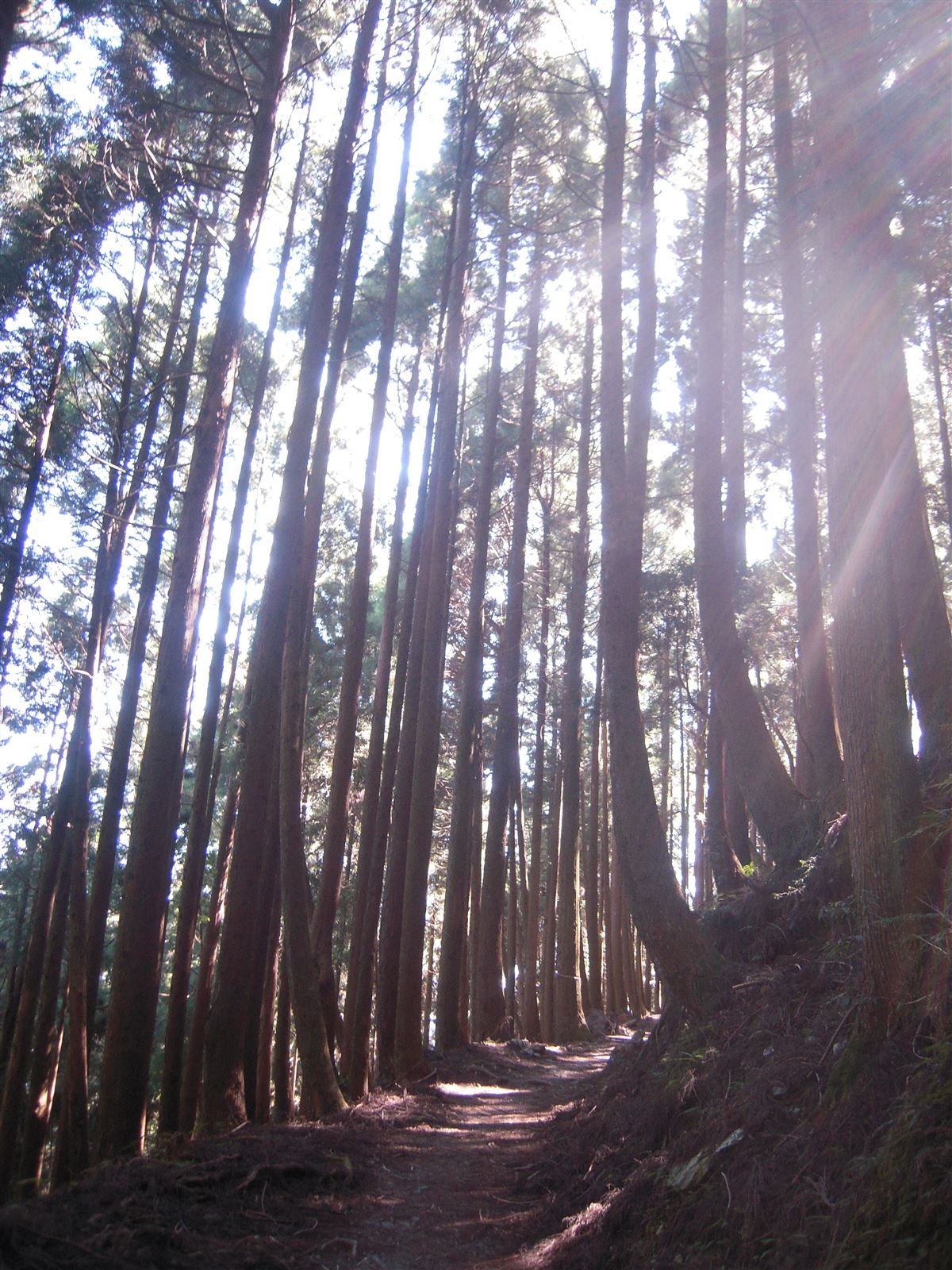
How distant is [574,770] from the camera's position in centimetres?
1838

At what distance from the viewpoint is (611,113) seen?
8.50m

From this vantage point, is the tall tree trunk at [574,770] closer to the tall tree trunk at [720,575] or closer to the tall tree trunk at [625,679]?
the tall tree trunk at [720,575]

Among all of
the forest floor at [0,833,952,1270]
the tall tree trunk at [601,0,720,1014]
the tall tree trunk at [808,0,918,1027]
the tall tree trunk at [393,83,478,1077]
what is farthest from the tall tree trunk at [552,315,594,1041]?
the tall tree trunk at [808,0,918,1027]

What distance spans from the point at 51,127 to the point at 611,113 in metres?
8.83

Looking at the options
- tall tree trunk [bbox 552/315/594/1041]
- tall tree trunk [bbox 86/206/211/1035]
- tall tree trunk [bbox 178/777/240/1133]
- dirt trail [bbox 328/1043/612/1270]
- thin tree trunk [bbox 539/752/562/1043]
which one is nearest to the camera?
dirt trail [bbox 328/1043/612/1270]

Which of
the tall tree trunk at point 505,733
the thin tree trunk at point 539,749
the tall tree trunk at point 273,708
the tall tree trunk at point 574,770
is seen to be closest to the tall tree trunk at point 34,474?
the tall tree trunk at point 273,708

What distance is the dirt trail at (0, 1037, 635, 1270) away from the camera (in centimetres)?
407

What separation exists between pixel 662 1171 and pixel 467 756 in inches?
385

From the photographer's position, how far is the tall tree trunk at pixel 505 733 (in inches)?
594

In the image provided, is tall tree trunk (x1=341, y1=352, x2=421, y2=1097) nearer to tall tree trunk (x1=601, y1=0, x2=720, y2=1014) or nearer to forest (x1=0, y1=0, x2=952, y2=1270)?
forest (x1=0, y1=0, x2=952, y2=1270)

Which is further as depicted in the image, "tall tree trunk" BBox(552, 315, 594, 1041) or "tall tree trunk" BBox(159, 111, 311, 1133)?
"tall tree trunk" BBox(552, 315, 594, 1041)

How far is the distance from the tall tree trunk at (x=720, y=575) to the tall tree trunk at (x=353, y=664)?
3.68 metres

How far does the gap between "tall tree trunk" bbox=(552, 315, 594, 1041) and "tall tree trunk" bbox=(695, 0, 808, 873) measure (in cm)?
981

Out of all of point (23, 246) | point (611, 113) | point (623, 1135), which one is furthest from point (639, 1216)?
point (23, 246)
